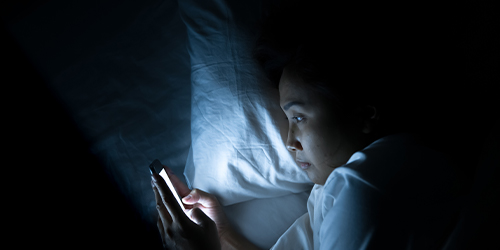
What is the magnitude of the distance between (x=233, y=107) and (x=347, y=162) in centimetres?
34

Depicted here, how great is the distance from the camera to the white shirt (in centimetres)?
43

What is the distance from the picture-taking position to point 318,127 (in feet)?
1.98

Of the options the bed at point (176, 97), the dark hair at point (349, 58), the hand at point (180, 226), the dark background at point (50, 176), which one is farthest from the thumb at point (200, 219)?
the dark hair at point (349, 58)

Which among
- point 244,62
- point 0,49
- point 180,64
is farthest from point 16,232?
point 244,62

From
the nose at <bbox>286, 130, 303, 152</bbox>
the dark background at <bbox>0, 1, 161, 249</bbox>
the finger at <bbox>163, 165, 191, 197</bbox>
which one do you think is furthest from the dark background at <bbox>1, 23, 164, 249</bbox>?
the nose at <bbox>286, 130, 303, 152</bbox>

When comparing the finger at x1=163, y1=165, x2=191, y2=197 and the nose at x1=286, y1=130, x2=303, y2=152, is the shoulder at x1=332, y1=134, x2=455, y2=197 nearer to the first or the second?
the nose at x1=286, y1=130, x2=303, y2=152

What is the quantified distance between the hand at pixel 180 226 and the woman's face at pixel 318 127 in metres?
0.34

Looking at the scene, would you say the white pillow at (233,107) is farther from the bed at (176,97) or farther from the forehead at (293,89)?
the forehead at (293,89)

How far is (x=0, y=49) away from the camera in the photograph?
758 millimetres

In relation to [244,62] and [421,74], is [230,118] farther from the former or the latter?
[421,74]

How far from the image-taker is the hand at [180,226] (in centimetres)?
67

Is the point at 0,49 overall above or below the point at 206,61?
above

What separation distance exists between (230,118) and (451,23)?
60 centimetres

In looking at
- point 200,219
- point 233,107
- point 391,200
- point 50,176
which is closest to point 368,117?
point 391,200
